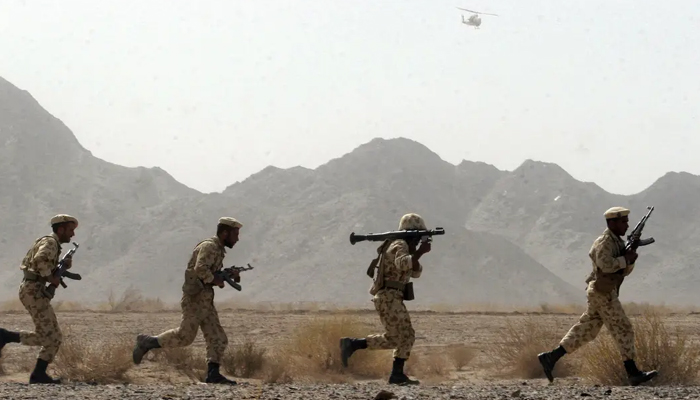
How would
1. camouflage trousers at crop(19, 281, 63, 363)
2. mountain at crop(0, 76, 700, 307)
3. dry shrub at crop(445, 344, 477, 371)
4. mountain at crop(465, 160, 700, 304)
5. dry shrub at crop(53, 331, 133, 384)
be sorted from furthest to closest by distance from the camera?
mountain at crop(465, 160, 700, 304)
mountain at crop(0, 76, 700, 307)
dry shrub at crop(445, 344, 477, 371)
dry shrub at crop(53, 331, 133, 384)
camouflage trousers at crop(19, 281, 63, 363)

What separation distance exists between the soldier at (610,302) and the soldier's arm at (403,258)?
1.58 metres

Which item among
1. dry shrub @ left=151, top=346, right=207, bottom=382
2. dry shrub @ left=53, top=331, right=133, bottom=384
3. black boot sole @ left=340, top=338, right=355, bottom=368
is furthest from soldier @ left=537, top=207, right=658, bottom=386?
dry shrub @ left=53, top=331, right=133, bottom=384

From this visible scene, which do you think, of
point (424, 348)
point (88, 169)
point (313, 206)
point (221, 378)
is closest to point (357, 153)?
point (313, 206)

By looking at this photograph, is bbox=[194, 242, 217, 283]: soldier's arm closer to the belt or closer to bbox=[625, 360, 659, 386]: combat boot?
the belt

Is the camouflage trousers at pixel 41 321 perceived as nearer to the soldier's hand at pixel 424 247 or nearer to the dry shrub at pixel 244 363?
the dry shrub at pixel 244 363

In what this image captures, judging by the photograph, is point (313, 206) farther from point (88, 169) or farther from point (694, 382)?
point (694, 382)

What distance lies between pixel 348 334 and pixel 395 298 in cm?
320

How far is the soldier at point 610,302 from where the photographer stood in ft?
30.8

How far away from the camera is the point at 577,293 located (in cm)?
7231

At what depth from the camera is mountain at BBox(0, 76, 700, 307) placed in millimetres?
68875

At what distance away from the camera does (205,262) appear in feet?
33.2

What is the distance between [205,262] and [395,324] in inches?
81.1

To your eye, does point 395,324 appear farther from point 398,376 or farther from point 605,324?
point 605,324

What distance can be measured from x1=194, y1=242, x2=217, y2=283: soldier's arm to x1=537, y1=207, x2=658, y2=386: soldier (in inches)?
139
